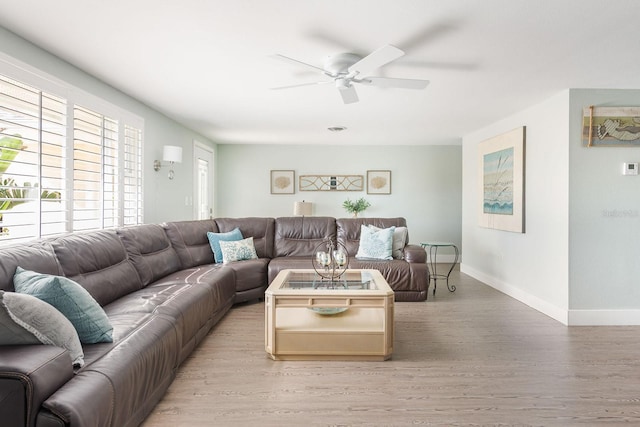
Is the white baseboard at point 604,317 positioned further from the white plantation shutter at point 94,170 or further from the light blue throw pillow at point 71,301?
the white plantation shutter at point 94,170

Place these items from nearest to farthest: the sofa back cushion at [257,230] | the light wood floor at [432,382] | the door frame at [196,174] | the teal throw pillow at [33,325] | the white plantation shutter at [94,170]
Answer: the teal throw pillow at [33,325]
the light wood floor at [432,382]
the white plantation shutter at [94,170]
the sofa back cushion at [257,230]
the door frame at [196,174]

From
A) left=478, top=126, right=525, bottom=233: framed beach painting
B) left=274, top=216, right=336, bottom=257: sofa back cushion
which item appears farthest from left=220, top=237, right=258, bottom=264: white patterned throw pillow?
left=478, top=126, right=525, bottom=233: framed beach painting

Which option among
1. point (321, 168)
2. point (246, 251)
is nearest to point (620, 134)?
point (246, 251)

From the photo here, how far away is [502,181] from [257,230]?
3359 millimetres

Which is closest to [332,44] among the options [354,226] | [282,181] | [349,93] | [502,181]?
[349,93]

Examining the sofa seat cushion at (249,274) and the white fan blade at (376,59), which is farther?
the sofa seat cushion at (249,274)

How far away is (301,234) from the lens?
17.5ft

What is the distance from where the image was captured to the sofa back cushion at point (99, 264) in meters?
2.55

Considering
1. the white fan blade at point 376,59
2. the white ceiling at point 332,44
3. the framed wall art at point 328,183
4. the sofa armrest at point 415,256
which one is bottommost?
the sofa armrest at point 415,256

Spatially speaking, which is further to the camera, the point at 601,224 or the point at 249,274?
the point at 249,274

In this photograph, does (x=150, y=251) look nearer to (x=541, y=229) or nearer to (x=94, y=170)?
(x=94, y=170)

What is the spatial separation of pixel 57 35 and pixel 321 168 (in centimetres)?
517

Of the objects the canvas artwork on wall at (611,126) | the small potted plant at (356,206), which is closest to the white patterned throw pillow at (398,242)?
the small potted plant at (356,206)

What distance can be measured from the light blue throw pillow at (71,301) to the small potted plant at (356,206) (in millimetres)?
5298
